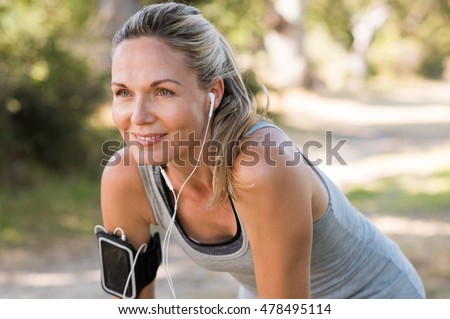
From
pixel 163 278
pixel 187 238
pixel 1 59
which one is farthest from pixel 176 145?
pixel 1 59

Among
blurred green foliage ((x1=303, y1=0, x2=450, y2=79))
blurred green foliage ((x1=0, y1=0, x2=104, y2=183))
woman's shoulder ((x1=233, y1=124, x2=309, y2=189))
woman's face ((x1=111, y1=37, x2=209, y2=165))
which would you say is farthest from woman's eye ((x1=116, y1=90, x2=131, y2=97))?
blurred green foliage ((x1=303, y1=0, x2=450, y2=79))

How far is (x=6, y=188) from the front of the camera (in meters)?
8.08

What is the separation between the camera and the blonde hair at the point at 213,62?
207 centimetres

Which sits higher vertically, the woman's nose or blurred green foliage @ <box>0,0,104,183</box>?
blurred green foliage @ <box>0,0,104,183</box>

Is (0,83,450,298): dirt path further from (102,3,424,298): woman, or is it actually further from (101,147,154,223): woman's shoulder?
(101,147,154,223): woman's shoulder

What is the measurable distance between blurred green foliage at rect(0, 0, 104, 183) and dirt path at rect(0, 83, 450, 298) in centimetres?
145

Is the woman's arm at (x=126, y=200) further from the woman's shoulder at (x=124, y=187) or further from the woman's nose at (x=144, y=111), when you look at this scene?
the woman's nose at (x=144, y=111)

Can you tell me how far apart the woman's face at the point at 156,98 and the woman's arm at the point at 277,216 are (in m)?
0.21

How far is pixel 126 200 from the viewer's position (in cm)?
240

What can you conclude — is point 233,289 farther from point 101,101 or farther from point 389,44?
point 389,44

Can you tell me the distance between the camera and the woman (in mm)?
2047

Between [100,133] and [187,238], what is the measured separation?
6425mm

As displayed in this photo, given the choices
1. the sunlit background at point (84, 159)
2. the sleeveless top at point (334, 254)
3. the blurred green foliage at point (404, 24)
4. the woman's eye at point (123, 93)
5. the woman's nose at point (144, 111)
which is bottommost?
the sleeveless top at point (334, 254)

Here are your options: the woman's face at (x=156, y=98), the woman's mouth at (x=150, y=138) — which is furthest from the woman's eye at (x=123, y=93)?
the woman's mouth at (x=150, y=138)
